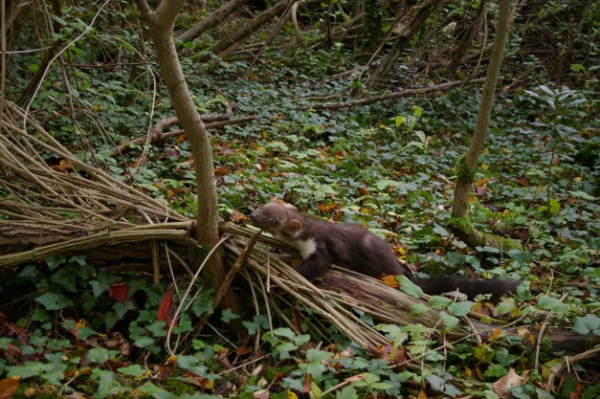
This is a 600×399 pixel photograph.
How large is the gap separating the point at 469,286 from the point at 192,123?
8.80ft

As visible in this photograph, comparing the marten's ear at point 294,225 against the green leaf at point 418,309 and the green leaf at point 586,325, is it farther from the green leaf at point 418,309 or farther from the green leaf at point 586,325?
the green leaf at point 586,325

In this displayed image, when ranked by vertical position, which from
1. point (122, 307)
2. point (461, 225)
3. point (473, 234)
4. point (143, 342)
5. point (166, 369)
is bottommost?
point (473, 234)

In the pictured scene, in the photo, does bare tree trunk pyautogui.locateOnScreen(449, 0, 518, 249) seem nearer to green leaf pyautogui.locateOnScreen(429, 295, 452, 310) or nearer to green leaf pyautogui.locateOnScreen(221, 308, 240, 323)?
green leaf pyautogui.locateOnScreen(429, 295, 452, 310)

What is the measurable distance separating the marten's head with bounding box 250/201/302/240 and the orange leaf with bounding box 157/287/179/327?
1.20 m

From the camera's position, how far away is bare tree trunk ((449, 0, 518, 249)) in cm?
577

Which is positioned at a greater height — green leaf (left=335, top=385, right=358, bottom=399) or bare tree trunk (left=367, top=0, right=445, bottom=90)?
bare tree trunk (left=367, top=0, right=445, bottom=90)

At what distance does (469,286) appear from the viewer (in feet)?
15.2

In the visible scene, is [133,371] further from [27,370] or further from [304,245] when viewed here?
[304,245]

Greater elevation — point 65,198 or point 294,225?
point 65,198

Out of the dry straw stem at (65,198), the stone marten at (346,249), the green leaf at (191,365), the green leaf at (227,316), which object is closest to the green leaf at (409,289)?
the stone marten at (346,249)

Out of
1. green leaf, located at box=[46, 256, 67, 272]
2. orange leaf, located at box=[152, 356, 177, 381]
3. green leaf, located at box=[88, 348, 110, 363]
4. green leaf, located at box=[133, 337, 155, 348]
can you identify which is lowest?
orange leaf, located at box=[152, 356, 177, 381]

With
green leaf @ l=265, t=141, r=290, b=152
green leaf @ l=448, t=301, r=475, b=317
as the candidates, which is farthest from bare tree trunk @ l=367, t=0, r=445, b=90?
green leaf @ l=448, t=301, r=475, b=317

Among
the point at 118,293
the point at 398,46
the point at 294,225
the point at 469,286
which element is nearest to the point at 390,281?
the point at 469,286

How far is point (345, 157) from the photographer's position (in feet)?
28.6
